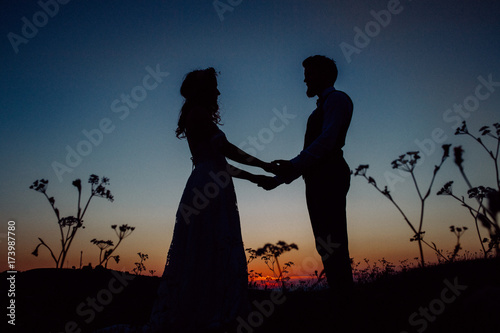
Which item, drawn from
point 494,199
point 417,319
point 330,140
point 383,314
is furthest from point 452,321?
point 494,199

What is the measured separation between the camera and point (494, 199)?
1.11 m

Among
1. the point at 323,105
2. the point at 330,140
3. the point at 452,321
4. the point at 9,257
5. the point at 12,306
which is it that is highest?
the point at 323,105

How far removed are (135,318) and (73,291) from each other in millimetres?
2374

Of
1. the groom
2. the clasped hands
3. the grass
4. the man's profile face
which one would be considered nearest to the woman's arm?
the clasped hands

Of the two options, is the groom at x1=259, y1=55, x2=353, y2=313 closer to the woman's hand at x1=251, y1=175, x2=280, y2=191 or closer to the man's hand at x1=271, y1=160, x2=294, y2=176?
the man's hand at x1=271, y1=160, x2=294, y2=176

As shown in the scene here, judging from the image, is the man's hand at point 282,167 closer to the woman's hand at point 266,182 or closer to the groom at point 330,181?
the groom at point 330,181

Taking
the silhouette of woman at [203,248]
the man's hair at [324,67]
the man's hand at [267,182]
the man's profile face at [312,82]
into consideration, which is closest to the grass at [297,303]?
the silhouette of woman at [203,248]

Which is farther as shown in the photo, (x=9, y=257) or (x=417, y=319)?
(x=9, y=257)

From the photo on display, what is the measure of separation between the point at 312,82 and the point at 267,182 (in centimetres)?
163

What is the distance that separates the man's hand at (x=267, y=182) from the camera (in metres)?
5.03

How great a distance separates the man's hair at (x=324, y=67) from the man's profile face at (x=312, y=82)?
0.06 metres

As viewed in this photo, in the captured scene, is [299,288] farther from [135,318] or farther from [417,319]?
[417,319]

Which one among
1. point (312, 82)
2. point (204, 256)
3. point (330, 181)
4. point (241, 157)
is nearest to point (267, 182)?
point (241, 157)

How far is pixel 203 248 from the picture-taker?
150 inches
